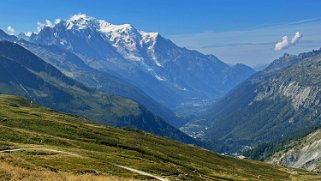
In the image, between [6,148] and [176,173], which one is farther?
[176,173]

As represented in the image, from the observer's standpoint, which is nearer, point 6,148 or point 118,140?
point 6,148

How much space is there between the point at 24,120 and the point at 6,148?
196 ft

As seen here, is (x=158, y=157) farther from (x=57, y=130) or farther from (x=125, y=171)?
(x=125, y=171)

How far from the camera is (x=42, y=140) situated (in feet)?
381

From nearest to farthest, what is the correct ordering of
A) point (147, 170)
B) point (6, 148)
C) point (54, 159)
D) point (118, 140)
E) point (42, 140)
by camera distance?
point (54, 159) → point (6, 148) → point (147, 170) → point (42, 140) → point (118, 140)

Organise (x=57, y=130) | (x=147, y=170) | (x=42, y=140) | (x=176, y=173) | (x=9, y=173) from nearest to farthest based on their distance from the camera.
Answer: (x=9, y=173)
(x=147, y=170)
(x=176, y=173)
(x=42, y=140)
(x=57, y=130)

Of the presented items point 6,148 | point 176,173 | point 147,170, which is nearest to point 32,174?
point 6,148

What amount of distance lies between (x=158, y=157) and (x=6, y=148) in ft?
221

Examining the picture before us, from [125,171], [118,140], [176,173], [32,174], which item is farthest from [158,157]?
[32,174]

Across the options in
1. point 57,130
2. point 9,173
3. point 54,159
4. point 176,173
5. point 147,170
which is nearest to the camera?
point 9,173

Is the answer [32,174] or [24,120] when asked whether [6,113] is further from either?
[32,174]

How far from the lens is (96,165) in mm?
83062

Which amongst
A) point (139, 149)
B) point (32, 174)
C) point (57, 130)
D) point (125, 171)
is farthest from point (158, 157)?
point (32, 174)

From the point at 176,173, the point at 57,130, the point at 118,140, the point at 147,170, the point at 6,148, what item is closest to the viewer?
the point at 6,148
